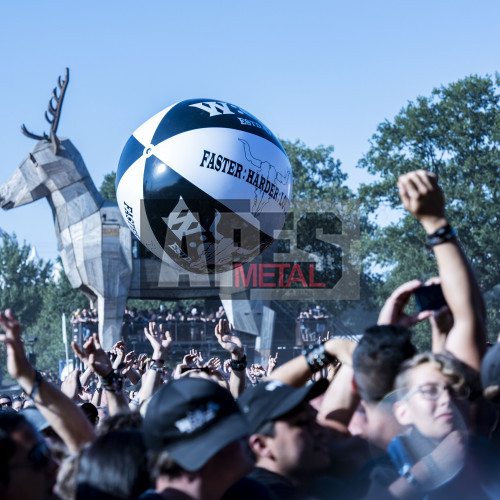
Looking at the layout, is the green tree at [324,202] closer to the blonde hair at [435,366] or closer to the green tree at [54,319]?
the green tree at [54,319]

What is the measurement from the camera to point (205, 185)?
18.1 ft

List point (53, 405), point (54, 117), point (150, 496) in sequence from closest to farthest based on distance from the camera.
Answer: point (150, 496), point (53, 405), point (54, 117)

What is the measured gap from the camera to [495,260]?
3419 centimetres

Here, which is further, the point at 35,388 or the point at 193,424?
the point at 35,388

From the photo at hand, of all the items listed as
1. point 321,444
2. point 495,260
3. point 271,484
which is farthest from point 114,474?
point 495,260

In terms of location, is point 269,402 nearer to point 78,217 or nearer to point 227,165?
point 227,165

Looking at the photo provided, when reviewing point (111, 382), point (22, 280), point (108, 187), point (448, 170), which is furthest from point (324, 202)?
point (111, 382)

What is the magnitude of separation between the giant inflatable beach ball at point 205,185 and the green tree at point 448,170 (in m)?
29.0

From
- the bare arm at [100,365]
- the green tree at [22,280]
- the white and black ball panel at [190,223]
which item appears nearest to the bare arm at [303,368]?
the bare arm at [100,365]

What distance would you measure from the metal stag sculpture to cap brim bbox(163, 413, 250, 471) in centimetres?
1712

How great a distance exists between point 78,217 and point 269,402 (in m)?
17.4

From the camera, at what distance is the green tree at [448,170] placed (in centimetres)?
3422

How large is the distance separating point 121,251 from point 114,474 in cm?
1798

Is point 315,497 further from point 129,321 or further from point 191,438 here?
point 129,321
